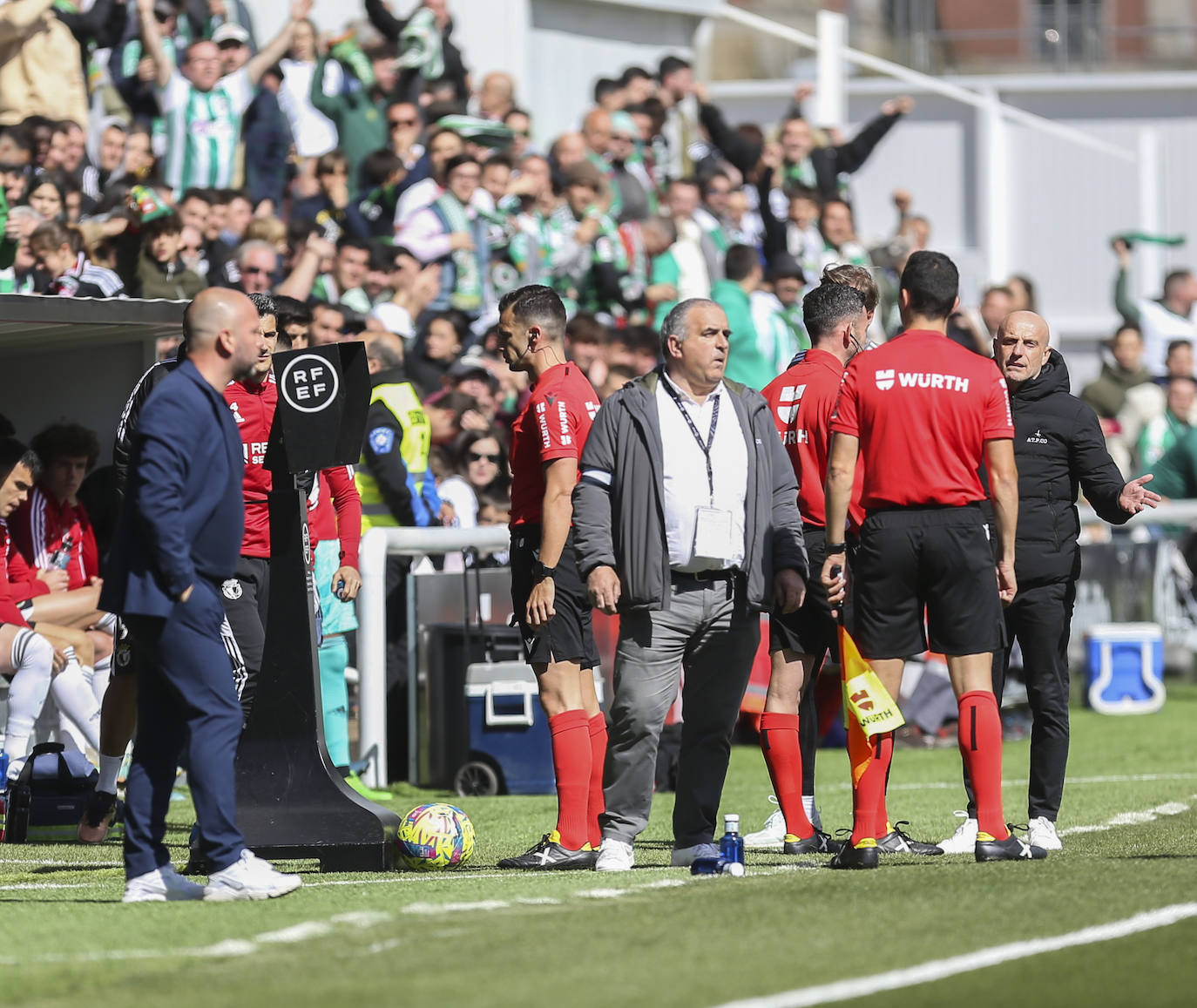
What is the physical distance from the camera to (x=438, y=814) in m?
8.72

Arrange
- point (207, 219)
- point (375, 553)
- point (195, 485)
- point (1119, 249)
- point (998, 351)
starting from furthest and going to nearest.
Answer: point (1119, 249)
point (207, 219)
point (375, 553)
point (998, 351)
point (195, 485)

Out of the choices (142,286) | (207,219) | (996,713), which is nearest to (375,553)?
(142,286)

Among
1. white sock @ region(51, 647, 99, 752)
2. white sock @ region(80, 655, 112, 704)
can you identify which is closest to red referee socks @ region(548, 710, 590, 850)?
white sock @ region(51, 647, 99, 752)

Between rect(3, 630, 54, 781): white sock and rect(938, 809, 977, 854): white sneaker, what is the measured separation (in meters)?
4.49

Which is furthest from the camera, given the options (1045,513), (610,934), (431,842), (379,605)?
(379,605)

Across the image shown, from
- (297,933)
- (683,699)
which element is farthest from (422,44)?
(297,933)

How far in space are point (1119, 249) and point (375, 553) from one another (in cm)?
1079

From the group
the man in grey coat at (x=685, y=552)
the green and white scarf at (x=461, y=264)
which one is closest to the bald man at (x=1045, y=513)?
the man in grey coat at (x=685, y=552)

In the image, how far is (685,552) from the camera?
8.17 m

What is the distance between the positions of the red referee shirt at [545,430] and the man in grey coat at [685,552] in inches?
13.8

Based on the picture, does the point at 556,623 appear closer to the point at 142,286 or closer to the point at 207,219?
the point at 142,286

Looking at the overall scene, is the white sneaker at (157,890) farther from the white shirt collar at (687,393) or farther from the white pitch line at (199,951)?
the white shirt collar at (687,393)

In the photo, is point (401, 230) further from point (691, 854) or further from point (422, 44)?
point (691, 854)

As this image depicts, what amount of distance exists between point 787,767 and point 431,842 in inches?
61.1
